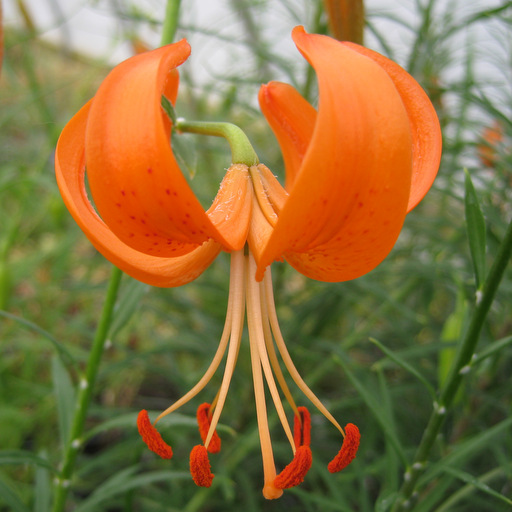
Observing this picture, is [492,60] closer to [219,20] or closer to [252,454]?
[219,20]

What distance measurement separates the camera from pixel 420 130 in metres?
0.48

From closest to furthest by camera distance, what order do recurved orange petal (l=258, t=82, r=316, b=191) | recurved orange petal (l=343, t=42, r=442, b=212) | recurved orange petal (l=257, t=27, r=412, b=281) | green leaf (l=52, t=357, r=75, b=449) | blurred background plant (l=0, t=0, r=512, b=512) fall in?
recurved orange petal (l=257, t=27, r=412, b=281), recurved orange petal (l=343, t=42, r=442, b=212), recurved orange petal (l=258, t=82, r=316, b=191), green leaf (l=52, t=357, r=75, b=449), blurred background plant (l=0, t=0, r=512, b=512)

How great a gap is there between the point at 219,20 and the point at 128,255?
897mm

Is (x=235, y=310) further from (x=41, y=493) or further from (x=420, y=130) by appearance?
(x=41, y=493)

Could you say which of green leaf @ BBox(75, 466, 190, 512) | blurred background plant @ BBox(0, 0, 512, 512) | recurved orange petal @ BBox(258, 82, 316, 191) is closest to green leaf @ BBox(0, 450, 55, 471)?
blurred background plant @ BBox(0, 0, 512, 512)

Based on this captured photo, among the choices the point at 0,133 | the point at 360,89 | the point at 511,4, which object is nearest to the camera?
the point at 360,89

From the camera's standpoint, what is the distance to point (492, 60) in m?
1.17

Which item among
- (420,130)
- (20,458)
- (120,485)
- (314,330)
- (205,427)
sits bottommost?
(314,330)

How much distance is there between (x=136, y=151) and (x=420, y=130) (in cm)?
26

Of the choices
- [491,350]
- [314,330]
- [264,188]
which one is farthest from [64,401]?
[314,330]

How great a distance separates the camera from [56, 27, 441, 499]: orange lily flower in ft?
1.17

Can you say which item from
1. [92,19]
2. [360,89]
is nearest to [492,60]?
[360,89]

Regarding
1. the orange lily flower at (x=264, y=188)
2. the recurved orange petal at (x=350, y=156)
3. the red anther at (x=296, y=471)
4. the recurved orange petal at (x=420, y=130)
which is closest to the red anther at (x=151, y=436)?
the orange lily flower at (x=264, y=188)

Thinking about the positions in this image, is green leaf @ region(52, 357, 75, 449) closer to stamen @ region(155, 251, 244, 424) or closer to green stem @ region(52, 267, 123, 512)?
green stem @ region(52, 267, 123, 512)
